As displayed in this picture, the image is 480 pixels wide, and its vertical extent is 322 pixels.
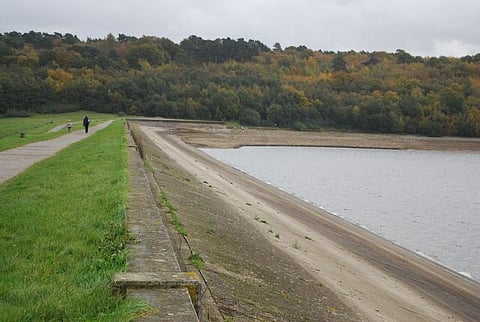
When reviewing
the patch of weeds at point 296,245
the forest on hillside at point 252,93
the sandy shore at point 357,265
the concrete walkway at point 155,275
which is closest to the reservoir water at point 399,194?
the sandy shore at point 357,265

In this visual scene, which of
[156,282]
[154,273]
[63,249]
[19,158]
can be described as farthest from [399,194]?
[156,282]

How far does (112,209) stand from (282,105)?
319 ft

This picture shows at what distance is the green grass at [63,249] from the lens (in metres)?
4.96

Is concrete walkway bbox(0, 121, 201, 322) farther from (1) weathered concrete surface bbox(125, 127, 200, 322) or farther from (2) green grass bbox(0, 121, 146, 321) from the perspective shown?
(2) green grass bbox(0, 121, 146, 321)

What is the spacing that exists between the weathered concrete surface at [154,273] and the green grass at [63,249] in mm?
169

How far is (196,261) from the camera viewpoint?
8.18 metres

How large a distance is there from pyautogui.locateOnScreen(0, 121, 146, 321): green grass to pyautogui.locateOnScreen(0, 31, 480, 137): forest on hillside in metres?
79.5

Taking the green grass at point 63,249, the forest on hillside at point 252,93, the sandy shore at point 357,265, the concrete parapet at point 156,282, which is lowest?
the sandy shore at point 357,265

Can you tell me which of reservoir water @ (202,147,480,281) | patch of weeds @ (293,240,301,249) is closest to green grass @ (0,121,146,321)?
patch of weeds @ (293,240,301,249)

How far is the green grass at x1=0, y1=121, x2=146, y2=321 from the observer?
496cm

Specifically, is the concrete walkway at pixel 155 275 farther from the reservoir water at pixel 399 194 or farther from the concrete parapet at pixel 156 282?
the reservoir water at pixel 399 194

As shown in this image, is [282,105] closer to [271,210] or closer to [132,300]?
[271,210]

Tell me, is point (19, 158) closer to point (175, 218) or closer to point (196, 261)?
point (175, 218)

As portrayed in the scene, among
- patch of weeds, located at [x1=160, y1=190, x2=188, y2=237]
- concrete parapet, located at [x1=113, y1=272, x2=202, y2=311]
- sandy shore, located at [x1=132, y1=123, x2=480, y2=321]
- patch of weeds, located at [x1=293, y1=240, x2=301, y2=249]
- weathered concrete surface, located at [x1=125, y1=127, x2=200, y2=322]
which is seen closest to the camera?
weathered concrete surface, located at [x1=125, y1=127, x2=200, y2=322]
